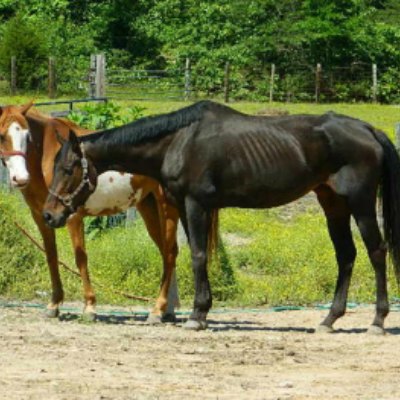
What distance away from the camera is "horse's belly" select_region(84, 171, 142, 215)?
1238 cm

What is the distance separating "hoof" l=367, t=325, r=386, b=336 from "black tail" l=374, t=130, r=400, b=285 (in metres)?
0.51

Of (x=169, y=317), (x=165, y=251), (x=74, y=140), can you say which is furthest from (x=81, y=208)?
(x=169, y=317)

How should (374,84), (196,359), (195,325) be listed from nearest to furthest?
(196,359), (195,325), (374,84)

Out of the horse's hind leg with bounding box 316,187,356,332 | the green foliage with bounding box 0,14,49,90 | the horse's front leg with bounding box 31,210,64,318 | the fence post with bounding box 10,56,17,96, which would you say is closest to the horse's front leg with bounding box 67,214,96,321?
the horse's front leg with bounding box 31,210,64,318

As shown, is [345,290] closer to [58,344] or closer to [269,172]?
[269,172]

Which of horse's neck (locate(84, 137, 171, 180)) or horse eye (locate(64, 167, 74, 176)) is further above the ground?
horse's neck (locate(84, 137, 171, 180))

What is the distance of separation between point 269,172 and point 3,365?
3.33m

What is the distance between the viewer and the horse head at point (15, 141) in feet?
38.7

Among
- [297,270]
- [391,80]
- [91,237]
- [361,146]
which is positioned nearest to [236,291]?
[297,270]

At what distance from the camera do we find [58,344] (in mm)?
10422

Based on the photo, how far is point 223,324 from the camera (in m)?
12.4

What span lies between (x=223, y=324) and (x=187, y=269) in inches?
85.6

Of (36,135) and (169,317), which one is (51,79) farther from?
(169,317)

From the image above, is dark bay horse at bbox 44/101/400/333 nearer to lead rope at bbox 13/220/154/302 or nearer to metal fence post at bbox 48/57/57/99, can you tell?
lead rope at bbox 13/220/154/302
